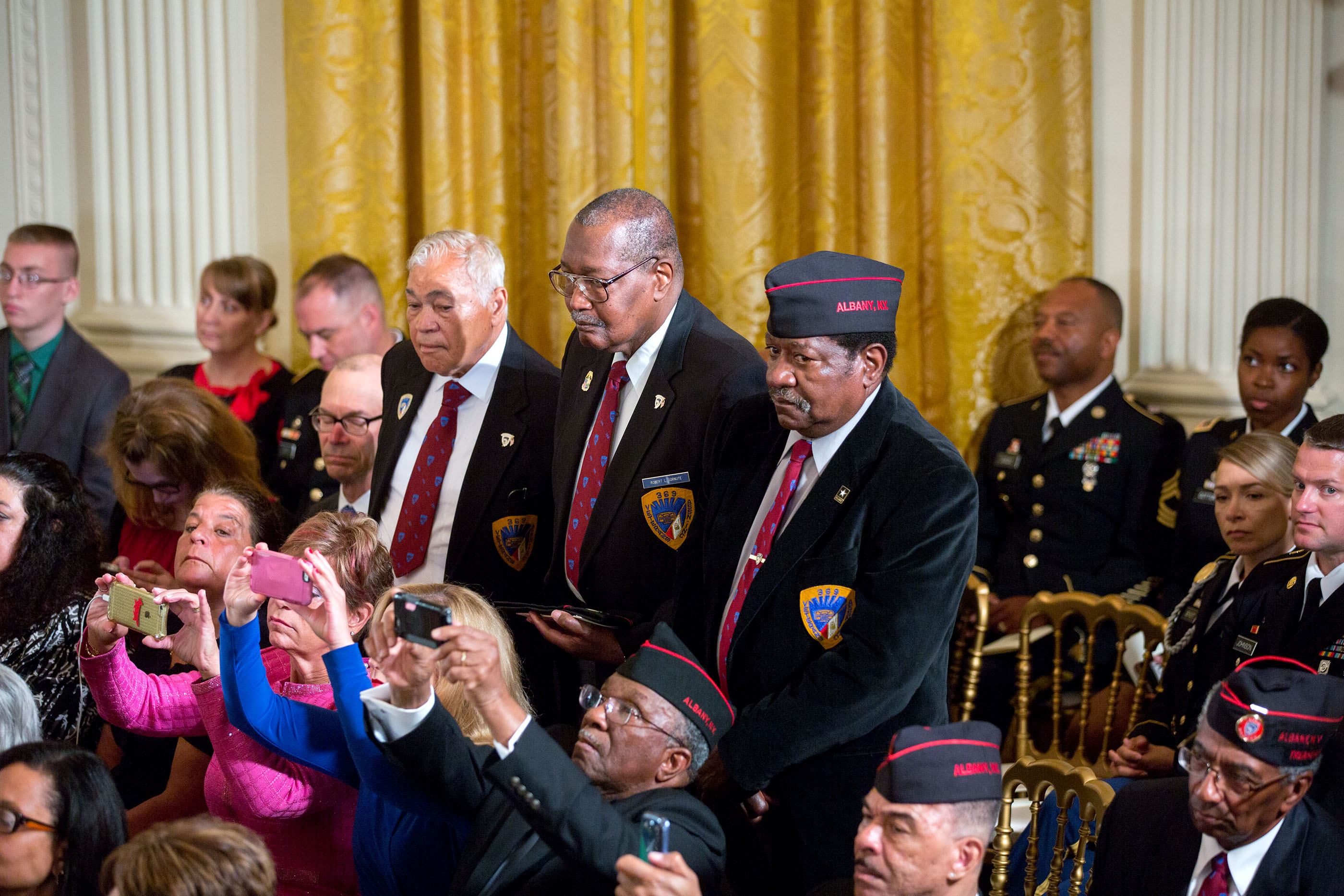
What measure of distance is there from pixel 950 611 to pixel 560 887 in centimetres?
79

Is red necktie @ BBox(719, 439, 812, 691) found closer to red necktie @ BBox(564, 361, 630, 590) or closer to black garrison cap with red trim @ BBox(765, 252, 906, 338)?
black garrison cap with red trim @ BBox(765, 252, 906, 338)

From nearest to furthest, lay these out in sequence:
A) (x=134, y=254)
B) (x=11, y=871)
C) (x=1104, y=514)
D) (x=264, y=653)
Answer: (x=11, y=871) < (x=264, y=653) < (x=1104, y=514) < (x=134, y=254)

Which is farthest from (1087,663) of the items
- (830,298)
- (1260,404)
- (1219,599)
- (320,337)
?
(320,337)

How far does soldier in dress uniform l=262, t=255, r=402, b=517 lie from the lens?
4012 mm

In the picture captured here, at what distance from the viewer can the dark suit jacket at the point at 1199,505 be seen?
364 cm

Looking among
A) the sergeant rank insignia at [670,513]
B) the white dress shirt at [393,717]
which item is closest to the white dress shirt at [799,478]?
the sergeant rank insignia at [670,513]

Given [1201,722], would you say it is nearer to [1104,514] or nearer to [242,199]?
[1104,514]

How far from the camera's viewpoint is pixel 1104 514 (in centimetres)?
395

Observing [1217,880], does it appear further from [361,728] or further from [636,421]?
[636,421]

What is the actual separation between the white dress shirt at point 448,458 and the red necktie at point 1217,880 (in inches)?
66.6

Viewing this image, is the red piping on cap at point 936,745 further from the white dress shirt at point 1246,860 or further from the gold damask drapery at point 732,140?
the gold damask drapery at point 732,140

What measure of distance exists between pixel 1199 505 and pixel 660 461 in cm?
168

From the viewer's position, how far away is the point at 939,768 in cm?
188

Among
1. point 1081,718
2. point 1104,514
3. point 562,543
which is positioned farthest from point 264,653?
point 1104,514
